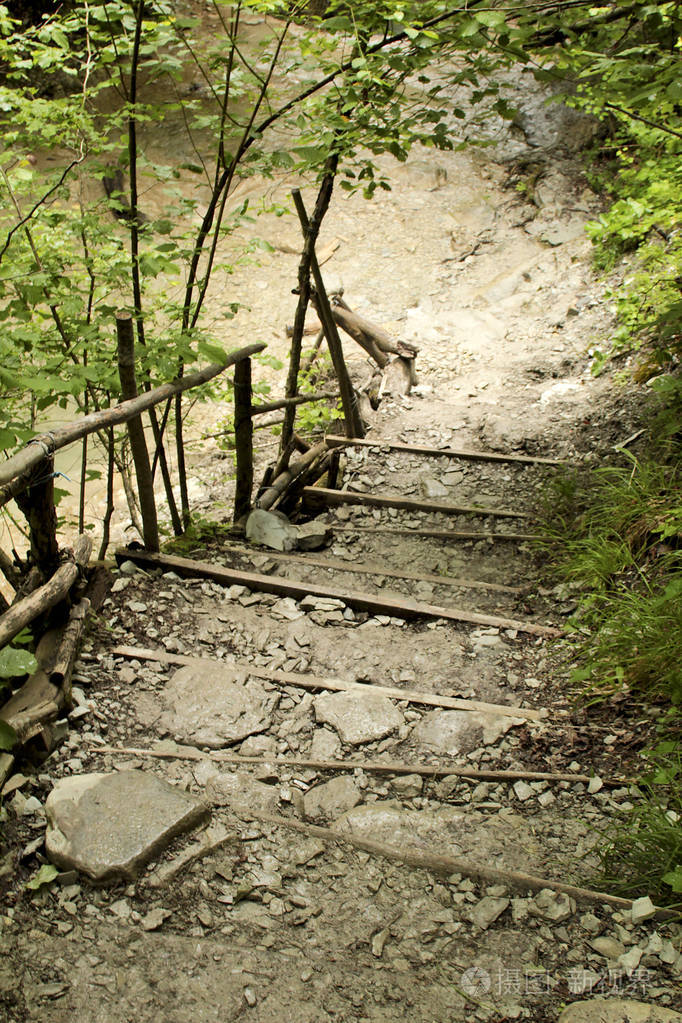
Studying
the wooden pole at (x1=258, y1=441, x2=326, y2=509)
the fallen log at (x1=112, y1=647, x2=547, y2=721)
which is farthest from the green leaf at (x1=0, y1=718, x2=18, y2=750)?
the wooden pole at (x1=258, y1=441, x2=326, y2=509)

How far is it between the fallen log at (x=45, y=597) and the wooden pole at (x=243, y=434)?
1.37 metres

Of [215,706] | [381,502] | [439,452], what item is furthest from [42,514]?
[439,452]

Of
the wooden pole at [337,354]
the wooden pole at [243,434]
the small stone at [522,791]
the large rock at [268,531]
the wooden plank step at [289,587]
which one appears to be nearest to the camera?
the small stone at [522,791]

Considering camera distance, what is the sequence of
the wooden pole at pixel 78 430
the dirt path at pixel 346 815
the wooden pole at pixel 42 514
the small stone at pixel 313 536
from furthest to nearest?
the small stone at pixel 313 536
the wooden pole at pixel 42 514
the wooden pole at pixel 78 430
the dirt path at pixel 346 815

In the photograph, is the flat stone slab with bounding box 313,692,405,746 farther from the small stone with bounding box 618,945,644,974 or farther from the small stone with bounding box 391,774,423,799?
the small stone with bounding box 618,945,644,974

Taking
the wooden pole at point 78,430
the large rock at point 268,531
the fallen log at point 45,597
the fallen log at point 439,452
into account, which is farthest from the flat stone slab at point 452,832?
the fallen log at point 439,452

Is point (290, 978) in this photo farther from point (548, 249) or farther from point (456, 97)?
point (456, 97)

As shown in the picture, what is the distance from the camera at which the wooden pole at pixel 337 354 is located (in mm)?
5000

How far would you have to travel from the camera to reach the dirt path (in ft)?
5.16

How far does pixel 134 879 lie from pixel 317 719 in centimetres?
101

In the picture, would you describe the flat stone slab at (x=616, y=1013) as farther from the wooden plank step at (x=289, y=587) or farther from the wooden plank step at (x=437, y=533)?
the wooden plank step at (x=437, y=533)

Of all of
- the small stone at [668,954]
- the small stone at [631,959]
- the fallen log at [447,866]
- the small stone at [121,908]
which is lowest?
the fallen log at [447,866]

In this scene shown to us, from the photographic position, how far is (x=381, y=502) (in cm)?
511

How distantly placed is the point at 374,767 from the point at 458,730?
1.29 ft
